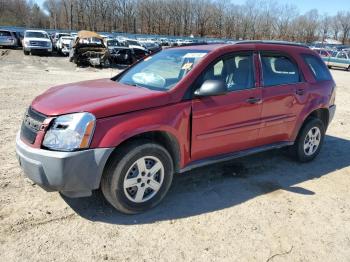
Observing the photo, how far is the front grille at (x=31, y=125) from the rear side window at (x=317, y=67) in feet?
12.8

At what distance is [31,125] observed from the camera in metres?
3.63

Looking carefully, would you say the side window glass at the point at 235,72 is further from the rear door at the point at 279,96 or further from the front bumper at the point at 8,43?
the front bumper at the point at 8,43

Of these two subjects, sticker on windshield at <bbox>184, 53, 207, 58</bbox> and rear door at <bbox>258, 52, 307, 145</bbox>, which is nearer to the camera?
sticker on windshield at <bbox>184, 53, 207, 58</bbox>

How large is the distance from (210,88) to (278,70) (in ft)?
4.98

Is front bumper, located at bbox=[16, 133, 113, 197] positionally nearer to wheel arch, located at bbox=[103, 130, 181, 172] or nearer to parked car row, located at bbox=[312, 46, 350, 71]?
wheel arch, located at bbox=[103, 130, 181, 172]

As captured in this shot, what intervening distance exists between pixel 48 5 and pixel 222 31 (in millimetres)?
49534

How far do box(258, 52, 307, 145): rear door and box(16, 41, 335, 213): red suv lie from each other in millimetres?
15

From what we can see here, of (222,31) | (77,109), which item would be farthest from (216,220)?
(222,31)

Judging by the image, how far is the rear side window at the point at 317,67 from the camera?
18.1 feet

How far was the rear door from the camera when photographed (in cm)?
477

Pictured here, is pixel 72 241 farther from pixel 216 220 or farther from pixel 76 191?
pixel 216 220

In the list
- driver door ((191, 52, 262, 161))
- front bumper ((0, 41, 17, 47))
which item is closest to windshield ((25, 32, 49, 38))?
front bumper ((0, 41, 17, 47))

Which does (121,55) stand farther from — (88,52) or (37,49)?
(37,49)

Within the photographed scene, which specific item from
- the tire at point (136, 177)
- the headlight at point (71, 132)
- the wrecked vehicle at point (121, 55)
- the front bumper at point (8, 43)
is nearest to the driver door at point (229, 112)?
the tire at point (136, 177)
